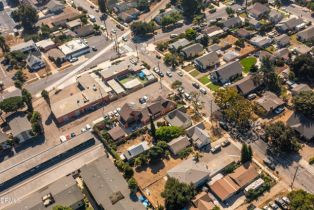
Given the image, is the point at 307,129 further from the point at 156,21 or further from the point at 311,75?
the point at 156,21

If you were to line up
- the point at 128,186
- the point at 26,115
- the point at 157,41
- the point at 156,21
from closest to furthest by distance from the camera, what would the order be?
the point at 128,186 → the point at 26,115 → the point at 157,41 → the point at 156,21

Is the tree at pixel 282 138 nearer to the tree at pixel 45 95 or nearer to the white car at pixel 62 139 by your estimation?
the white car at pixel 62 139

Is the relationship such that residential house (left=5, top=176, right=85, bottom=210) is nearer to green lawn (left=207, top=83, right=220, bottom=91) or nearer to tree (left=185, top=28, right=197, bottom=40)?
green lawn (left=207, top=83, right=220, bottom=91)

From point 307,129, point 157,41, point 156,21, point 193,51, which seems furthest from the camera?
point 156,21

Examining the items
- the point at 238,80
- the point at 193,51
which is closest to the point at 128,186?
the point at 238,80

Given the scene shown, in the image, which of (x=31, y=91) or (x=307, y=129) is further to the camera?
(x=31, y=91)

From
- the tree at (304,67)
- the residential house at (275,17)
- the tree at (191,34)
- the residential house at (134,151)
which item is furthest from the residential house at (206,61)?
the residential house at (134,151)
